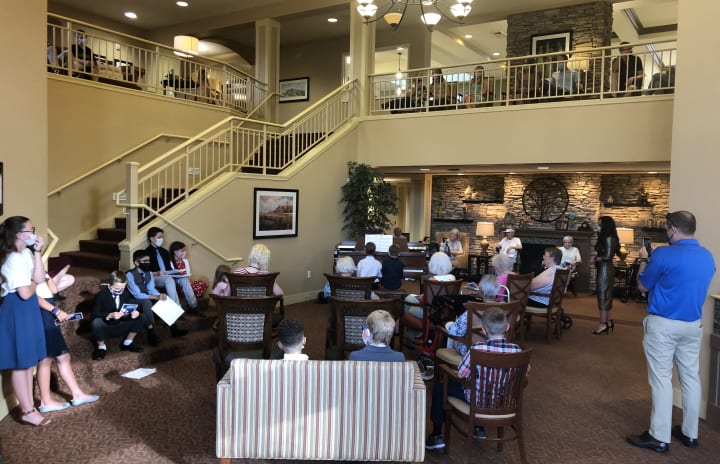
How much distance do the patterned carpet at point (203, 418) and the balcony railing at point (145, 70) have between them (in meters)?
5.16

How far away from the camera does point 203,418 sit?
4.05m

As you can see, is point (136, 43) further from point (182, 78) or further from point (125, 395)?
point (125, 395)

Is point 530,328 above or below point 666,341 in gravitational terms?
below

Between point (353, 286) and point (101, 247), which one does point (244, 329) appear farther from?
point (101, 247)

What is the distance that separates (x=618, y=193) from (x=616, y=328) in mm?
4653

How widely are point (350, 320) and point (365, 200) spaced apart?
17.4ft

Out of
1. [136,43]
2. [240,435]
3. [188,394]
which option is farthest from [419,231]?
[240,435]

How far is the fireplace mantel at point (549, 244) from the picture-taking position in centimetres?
1095

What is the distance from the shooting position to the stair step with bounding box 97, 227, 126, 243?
7488 mm

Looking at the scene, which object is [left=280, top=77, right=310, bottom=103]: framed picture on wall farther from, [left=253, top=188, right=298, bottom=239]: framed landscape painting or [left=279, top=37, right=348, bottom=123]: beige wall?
[left=253, top=188, right=298, bottom=239]: framed landscape painting

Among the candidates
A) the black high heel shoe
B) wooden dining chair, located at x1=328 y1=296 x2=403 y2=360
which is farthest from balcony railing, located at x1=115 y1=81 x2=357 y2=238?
the black high heel shoe

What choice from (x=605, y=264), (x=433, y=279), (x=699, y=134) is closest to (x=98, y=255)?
(x=433, y=279)

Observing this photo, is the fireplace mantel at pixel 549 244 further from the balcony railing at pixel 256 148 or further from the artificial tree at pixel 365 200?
the balcony railing at pixel 256 148

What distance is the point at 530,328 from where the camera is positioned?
7297 millimetres
